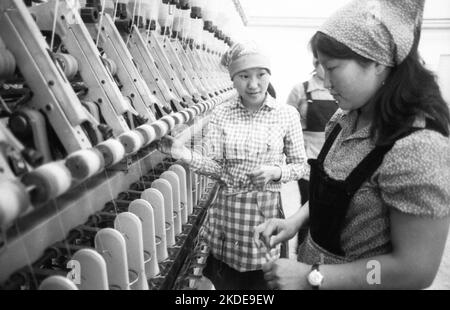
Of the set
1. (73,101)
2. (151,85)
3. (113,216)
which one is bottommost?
(113,216)

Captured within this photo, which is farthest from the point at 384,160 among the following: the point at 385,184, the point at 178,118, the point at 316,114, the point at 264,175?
the point at 316,114

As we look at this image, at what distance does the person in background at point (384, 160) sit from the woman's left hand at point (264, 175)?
2.11ft

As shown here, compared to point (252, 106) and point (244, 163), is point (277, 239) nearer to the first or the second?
point (244, 163)

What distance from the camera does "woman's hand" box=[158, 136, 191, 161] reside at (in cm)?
167

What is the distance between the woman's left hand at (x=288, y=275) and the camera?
3.10 ft

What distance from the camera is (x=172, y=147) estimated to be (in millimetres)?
1684

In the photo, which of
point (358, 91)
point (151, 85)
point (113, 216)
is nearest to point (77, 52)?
point (113, 216)

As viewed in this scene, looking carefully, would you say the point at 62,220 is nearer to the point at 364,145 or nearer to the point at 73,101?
the point at 73,101

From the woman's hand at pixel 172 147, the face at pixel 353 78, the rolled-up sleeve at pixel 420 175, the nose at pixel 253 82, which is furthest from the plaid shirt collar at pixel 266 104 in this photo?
the rolled-up sleeve at pixel 420 175

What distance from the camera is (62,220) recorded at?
3.61 feet

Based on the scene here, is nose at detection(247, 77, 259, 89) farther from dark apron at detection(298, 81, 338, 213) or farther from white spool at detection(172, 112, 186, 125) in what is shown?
dark apron at detection(298, 81, 338, 213)

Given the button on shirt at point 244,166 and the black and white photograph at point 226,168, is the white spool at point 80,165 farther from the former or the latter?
the button on shirt at point 244,166

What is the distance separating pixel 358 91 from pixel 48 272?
0.91 meters

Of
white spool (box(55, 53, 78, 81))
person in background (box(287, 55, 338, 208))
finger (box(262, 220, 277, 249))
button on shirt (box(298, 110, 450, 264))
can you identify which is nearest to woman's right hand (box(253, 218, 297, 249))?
finger (box(262, 220, 277, 249))
